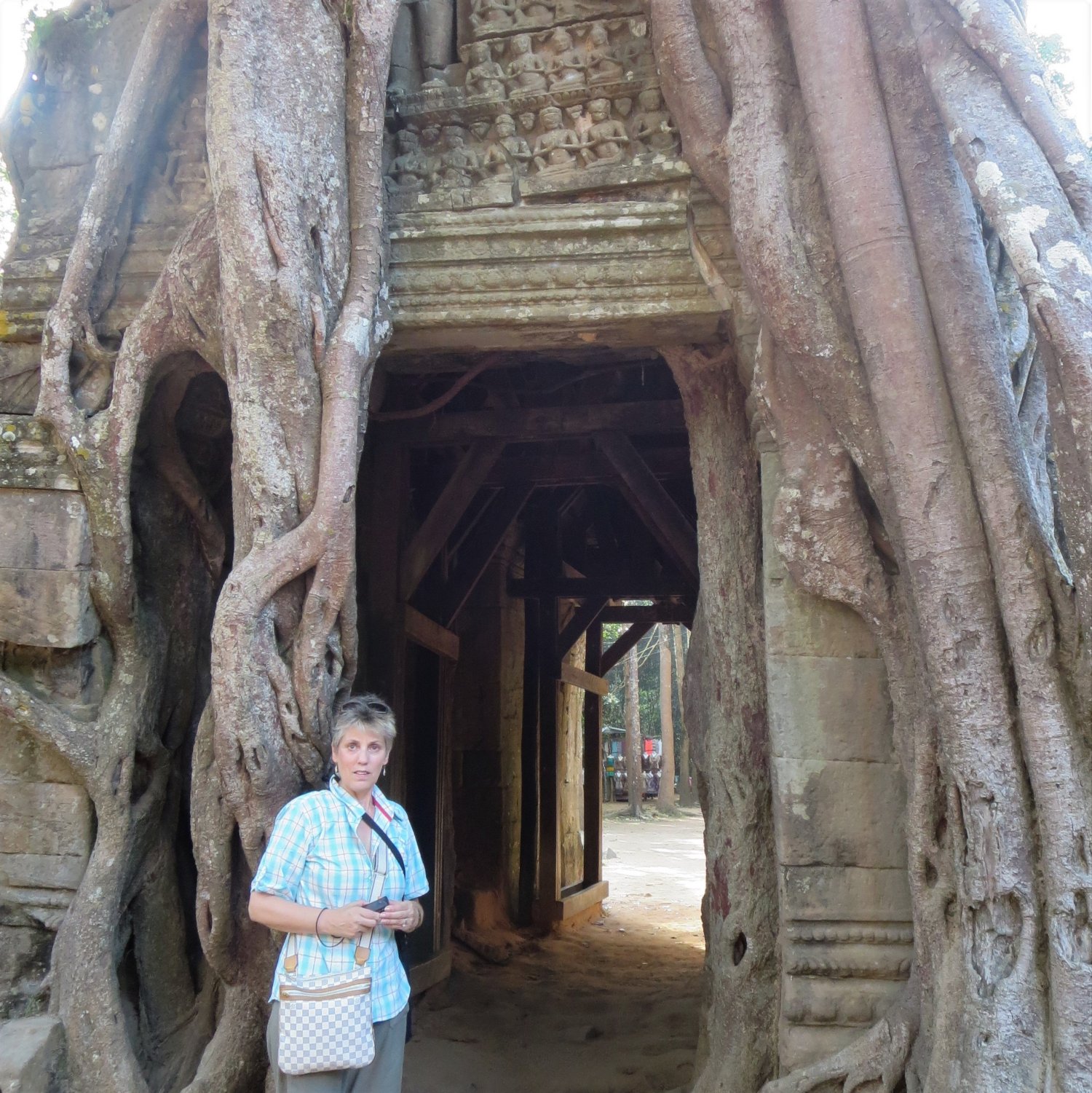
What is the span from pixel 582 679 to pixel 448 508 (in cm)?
377

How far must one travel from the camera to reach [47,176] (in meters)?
3.66

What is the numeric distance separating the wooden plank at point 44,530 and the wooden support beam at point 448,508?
2028 millimetres

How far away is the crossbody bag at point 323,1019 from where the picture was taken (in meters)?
2.09

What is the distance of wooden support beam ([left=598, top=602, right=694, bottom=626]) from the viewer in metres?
8.25

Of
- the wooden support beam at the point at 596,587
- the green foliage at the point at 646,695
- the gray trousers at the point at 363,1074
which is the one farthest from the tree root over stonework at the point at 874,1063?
the green foliage at the point at 646,695

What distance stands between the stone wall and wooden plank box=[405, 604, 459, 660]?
2.56 meters

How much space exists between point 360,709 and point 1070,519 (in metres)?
1.62

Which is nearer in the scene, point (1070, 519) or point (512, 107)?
point (1070, 519)

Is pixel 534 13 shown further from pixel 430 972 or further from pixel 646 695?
pixel 646 695

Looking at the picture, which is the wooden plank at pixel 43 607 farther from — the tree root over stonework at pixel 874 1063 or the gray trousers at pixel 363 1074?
the tree root over stonework at pixel 874 1063

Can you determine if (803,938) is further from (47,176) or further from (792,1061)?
(47,176)

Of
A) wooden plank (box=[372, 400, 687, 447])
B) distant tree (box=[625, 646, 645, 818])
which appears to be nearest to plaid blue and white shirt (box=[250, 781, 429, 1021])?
wooden plank (box=[372, 400, 687, 447])

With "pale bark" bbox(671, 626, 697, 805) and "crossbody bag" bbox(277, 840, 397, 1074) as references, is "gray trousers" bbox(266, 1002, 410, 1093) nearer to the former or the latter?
"crossbody bag" bbox(277, 840, 397, 1074)

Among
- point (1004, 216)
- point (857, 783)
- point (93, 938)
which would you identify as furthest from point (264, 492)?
point (1004, 216)
